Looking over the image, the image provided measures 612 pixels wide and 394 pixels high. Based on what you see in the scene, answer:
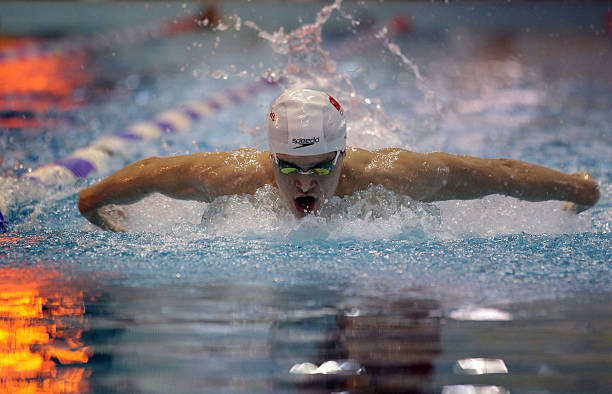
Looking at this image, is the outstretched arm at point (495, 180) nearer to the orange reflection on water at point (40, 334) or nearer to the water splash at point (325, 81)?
the orange reflection on water at point (40, 334)

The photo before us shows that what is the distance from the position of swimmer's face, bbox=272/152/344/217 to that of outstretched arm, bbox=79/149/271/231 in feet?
0.71

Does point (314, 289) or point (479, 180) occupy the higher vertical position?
point (479, 180)

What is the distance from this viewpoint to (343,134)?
268 cm

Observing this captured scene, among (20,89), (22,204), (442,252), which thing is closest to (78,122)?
(20,89)

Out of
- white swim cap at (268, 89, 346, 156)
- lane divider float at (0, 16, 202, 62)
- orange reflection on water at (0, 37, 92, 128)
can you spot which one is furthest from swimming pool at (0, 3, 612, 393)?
lane divider float at (0, 16, 202, 62)

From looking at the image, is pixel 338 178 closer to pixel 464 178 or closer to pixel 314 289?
pixel 464 178

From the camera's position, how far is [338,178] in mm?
2732

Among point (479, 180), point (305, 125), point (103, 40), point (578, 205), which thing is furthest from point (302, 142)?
point (103, 40)

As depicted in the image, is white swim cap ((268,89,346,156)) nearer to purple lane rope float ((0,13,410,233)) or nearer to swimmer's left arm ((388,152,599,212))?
swimmer's left arm ((388,152,599,212))

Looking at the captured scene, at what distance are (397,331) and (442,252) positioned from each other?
2.46 ft

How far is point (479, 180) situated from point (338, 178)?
55cm

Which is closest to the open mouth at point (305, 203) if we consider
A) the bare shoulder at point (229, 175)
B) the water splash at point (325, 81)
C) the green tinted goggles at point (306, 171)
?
the green tinted goggles at point (306, 171)

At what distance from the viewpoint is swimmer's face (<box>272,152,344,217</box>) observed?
8.38ft

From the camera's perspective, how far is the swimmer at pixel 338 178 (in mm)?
2693
